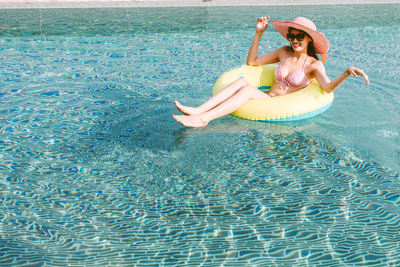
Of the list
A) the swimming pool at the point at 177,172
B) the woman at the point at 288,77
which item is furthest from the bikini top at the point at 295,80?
the swimming pool at the point at 177,172

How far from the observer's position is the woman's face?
4426 millimetres

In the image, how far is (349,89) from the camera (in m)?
5.62

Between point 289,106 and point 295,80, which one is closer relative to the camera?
point 289,106

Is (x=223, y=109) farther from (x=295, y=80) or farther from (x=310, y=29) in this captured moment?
(x=310, y=29)

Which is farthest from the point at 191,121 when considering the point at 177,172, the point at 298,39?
the point at 298,39

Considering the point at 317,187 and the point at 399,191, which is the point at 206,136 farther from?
the point at 399,191

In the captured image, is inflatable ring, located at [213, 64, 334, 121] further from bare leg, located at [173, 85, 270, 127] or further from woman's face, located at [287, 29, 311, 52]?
woman's face, located at [287, 29, 311, 52]

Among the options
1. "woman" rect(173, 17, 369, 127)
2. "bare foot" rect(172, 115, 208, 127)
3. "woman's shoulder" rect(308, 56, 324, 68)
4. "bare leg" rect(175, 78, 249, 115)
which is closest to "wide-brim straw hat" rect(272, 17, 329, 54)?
"woman" rect(173, 17, 369, 127)

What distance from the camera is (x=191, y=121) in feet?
13.5

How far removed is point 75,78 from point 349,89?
11.8 feet

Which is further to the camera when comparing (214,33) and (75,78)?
(214,33)

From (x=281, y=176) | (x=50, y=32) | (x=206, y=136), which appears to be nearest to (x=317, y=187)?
(x=281, y=176)

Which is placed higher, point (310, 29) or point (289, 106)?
point (310, 29)

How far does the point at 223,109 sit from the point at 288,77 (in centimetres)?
89
